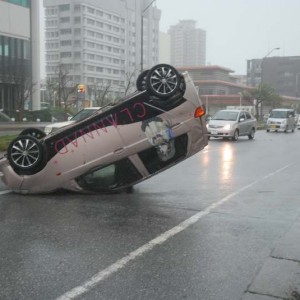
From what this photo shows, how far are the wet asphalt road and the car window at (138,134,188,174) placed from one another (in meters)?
0.61

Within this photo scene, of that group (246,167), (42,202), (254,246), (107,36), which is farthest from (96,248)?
(107,36)

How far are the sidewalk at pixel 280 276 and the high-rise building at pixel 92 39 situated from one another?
124 meters

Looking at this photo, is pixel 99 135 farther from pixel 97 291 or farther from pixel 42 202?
pixel 97 291

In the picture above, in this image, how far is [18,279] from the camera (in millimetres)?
4461

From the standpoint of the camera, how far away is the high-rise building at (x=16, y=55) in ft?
173

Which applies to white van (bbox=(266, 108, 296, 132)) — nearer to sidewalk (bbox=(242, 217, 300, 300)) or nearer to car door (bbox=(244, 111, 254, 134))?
car door (bbox=(244, 111, 254, 134))

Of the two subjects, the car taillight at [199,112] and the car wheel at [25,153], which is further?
the car taillight at [199,112]

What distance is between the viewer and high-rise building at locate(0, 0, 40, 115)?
173ft

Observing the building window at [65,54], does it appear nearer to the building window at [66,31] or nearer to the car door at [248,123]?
the building window at [66,31]

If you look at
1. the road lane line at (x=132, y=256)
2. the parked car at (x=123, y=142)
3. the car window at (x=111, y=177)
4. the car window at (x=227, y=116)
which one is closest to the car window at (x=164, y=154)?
the parked car at (x=123, y=142)

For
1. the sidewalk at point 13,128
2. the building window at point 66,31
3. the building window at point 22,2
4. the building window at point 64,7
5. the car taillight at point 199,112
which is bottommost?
the sidewalk at point 13,128

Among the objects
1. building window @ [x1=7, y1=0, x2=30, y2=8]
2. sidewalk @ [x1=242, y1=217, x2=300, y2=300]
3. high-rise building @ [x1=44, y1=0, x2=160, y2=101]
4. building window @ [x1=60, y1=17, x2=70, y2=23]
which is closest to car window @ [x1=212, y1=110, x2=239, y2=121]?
sidewalk @ [x1=242, y1=217, x2=300, y2=300]

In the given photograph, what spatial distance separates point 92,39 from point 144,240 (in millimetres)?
139429

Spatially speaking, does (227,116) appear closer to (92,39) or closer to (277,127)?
(277,127)
